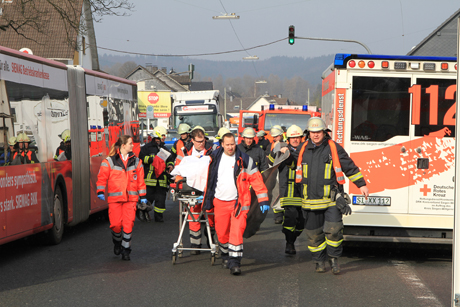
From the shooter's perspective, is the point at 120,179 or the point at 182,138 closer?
the point at 120,179

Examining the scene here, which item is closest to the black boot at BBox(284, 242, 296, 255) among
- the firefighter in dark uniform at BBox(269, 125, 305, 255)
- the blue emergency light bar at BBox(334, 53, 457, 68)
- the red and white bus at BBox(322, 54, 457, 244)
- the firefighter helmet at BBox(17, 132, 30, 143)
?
the firefighter in dark uniform at BBox(269, 125, 305, 255)

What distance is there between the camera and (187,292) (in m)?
6.55

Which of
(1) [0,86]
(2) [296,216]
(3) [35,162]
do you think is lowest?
(2) [296,216]

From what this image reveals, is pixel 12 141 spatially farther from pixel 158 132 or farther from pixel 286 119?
pixel 286 119

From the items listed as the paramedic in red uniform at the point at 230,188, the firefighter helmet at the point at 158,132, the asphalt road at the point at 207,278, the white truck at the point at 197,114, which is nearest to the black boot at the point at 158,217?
the firefighter helmet at the point at 158,132

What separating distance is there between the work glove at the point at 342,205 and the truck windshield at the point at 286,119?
13.8 m

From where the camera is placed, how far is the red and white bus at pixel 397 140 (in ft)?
27.1

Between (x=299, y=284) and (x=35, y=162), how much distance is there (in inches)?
176

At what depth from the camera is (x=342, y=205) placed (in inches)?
296

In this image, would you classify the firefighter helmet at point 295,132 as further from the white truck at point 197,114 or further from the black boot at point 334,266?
the white truck at point 197,114

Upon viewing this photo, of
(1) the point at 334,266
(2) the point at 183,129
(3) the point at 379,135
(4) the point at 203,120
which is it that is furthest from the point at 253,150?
(4) the point at 203,120

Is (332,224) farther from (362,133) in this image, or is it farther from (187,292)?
(187,292)

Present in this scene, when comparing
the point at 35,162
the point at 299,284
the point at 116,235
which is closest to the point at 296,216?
the point at 299,284

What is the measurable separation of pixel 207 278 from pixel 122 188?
198 cm
